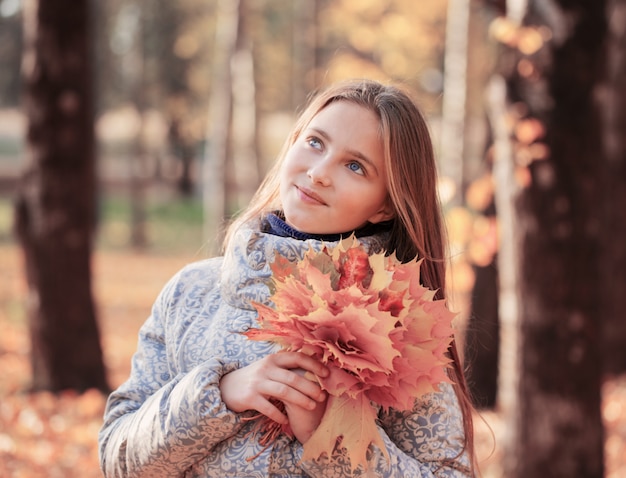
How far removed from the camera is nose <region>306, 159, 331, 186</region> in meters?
2.03

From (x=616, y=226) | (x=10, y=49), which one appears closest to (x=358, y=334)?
(x=616, y=226)

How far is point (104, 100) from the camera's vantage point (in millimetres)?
29453

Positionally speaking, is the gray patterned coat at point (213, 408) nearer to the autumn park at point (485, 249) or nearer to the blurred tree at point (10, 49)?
the autumn park at point (485, 249)

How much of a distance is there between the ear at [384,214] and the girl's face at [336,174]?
0.18 feet

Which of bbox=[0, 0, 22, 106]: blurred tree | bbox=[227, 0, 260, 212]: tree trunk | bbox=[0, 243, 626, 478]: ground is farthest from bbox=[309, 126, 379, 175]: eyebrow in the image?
bbox=[0, 0, 22, 106]: blurred tree

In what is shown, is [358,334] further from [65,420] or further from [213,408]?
[65,420]

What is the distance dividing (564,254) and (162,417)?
9.83 ft

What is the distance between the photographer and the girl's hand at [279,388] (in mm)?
1786

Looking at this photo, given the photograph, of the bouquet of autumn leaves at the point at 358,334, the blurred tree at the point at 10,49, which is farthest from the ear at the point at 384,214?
the blurred tree at the point at 10,49

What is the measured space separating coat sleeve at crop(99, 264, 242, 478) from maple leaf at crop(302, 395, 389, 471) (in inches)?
8.9

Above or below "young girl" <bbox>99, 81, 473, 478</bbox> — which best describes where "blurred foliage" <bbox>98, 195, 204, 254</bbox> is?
below

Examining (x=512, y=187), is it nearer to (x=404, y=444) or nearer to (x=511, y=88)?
(x=511, y=88)

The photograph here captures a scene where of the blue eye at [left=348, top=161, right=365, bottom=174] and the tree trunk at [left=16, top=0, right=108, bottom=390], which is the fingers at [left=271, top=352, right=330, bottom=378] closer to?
the blue eye at [left=348, top=161, right=365, bottom=174]

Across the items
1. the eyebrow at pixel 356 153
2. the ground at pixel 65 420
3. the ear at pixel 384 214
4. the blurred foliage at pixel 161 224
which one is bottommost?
the blurred foliage at pixel 161 224
